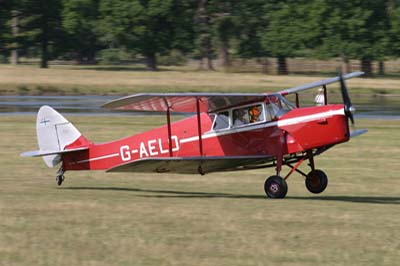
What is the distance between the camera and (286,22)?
2771 inches

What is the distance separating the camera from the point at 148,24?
70.6 metres

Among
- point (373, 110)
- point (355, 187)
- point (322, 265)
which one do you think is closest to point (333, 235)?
point (322, 265)

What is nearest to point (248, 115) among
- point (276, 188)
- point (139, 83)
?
point (276, 188)

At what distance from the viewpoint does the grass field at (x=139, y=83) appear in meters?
51.4

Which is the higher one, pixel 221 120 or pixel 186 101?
pixel 186 101

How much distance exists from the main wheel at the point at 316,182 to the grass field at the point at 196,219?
0.27 metres

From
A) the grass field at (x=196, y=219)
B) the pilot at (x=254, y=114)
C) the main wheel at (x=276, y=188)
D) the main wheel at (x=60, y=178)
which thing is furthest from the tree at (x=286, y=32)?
the main wheel at (x=276, y=188)

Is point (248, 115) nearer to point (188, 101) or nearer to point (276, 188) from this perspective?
point (188, 101)

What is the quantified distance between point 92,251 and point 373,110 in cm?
2908

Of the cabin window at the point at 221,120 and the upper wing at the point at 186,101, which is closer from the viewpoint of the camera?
the upper wing at the point at 186,101

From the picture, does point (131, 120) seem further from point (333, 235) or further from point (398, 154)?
point (333, 235)

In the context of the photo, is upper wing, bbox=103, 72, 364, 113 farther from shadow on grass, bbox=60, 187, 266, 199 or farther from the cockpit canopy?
shadow on grass, bbox=60, 187, 266, 199

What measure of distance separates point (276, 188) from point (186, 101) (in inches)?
86.3

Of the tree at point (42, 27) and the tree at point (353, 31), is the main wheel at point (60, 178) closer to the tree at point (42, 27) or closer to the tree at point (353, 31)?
the tree at point (353, 31)
